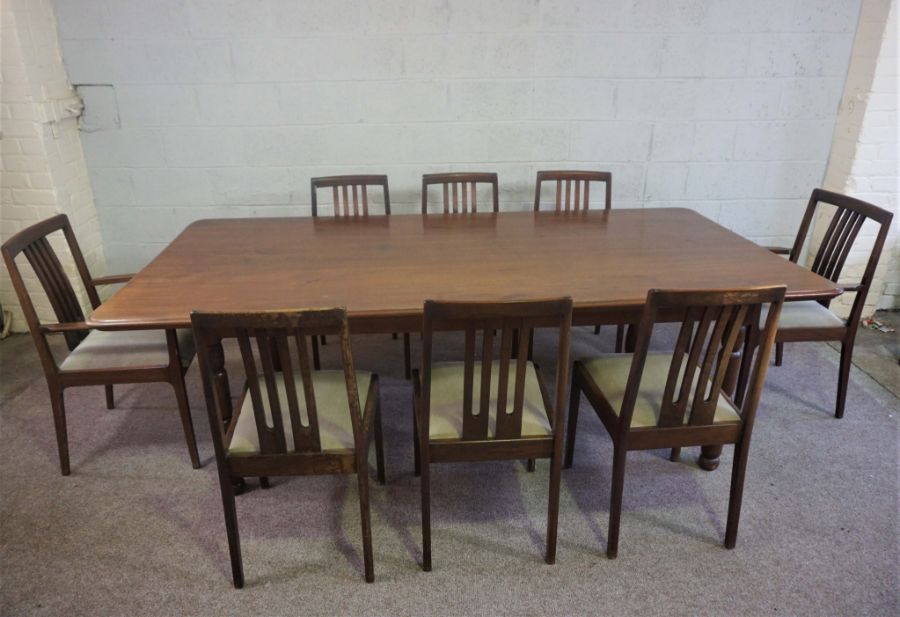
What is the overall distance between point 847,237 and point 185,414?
2587 mm

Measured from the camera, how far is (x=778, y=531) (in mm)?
1858

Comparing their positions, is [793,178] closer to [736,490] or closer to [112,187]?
[736,490]

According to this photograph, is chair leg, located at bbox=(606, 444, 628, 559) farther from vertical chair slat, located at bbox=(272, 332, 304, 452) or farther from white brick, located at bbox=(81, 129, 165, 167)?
white brick, located at bbox=(81, 129, 165, 167)

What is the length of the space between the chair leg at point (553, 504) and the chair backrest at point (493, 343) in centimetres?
10

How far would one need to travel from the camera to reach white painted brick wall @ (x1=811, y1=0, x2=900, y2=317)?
9.24 ft

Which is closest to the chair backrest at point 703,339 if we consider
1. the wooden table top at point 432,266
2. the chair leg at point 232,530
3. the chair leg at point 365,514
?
the wooden table top at point 432,266

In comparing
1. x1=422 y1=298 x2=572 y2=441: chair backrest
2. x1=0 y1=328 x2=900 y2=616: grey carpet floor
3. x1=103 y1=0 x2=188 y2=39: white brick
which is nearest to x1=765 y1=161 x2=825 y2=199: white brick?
x1=0 y1=328 x2=900 y2=616: grey carpet floor

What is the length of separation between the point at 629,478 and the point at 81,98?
3162 millimetres

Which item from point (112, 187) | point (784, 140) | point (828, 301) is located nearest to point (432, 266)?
point (828, 301)

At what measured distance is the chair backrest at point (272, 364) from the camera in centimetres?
134

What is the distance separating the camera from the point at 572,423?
2053mm

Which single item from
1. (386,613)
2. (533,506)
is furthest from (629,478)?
(386,613)

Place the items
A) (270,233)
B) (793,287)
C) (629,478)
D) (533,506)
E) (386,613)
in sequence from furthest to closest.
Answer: (270,233), (629,478), (533,506), (793,287), (386,613)

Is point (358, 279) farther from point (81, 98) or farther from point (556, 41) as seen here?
point (81, 98)
